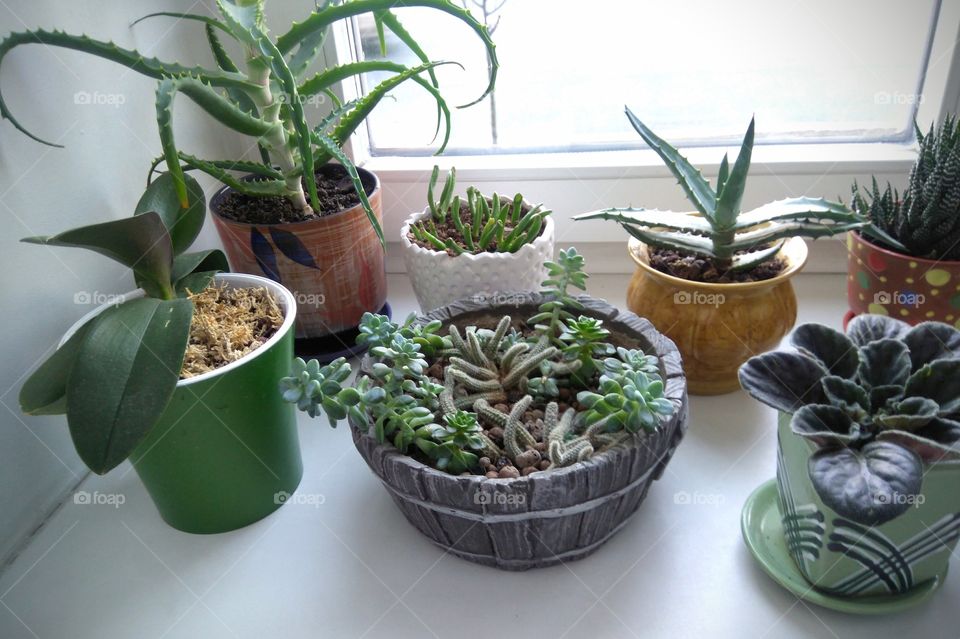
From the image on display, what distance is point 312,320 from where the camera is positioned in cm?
94

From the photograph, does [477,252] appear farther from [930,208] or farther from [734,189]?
[930,208]

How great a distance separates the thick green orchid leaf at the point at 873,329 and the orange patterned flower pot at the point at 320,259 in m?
0.58

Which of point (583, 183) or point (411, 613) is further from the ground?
point (583, 183)

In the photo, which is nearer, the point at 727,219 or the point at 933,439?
the point at 933,439

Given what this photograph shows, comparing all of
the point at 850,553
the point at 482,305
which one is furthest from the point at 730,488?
the point at 482,305

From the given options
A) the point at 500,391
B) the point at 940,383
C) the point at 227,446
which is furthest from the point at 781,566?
the point at 227,446

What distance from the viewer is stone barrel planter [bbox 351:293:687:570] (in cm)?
60

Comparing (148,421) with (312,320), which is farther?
(312,320)

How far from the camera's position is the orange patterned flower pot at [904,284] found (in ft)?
2.61

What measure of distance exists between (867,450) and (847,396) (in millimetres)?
65

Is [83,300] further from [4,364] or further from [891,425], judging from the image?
[891,425]

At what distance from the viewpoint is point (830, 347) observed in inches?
25.0

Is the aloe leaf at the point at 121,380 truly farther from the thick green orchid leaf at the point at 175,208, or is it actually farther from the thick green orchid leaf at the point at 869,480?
the thick green orchid leaf at the point at 869,480

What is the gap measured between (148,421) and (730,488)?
59 centimetres
